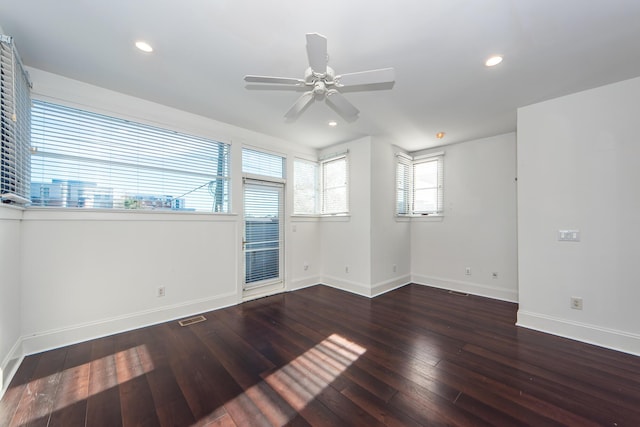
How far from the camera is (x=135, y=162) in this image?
3064 millimetres

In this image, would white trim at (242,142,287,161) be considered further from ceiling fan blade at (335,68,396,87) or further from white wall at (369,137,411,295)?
ceiling fan blade at (335,68,396,87)

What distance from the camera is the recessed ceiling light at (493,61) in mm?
2203

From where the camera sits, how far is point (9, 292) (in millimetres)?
2152

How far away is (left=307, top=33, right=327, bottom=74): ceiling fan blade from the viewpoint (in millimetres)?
1529

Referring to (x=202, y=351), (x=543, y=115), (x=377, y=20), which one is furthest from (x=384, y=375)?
(x=543, y=115)

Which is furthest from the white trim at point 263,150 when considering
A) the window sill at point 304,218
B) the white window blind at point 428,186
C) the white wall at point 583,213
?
the white wall at point 583,213

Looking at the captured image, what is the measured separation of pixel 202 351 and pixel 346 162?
3.50m

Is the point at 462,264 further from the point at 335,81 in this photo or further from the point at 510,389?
the point at 335,81

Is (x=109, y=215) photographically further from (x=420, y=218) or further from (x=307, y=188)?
(x=420, y=218)

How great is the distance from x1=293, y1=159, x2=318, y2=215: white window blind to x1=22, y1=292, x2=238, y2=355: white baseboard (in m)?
2.00

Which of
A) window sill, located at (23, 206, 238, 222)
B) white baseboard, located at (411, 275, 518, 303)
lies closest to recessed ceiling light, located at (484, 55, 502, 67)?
white baseboard, located at (411, 275, 518, 303)

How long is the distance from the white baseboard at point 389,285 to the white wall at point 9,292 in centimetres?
400

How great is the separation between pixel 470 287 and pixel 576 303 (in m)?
1.66

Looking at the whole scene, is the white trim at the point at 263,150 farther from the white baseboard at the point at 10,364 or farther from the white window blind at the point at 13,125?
the white baseboard at the point at 10,364
